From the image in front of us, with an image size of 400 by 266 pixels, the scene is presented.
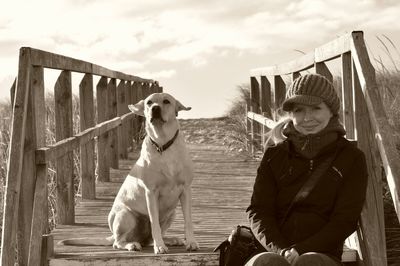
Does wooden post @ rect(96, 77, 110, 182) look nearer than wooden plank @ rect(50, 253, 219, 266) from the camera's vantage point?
No

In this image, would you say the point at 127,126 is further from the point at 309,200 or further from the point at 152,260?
the point at 309,200

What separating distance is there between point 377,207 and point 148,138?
1688mm

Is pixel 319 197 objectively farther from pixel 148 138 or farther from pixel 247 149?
pixel 247 149

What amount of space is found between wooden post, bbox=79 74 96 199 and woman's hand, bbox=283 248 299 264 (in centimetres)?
410

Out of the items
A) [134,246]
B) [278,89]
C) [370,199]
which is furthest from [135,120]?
[370,199]

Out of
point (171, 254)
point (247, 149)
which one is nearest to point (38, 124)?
point (171, 254)

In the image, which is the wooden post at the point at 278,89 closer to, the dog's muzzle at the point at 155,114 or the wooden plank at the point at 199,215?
the wooden plank at the point at 199,215

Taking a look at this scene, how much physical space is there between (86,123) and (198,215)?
162 centimetres

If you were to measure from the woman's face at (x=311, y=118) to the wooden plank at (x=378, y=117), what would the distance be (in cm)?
40

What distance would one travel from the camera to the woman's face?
3869 millimetres

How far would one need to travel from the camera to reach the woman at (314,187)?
3703 millimetres

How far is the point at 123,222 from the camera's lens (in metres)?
5.14

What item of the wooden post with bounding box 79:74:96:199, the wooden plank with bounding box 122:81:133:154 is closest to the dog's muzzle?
the wooden post with bounding box 79:74:96:199

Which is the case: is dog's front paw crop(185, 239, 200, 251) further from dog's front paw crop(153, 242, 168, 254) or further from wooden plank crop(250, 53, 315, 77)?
wooden plank crop(250, 53, 315, 77)
